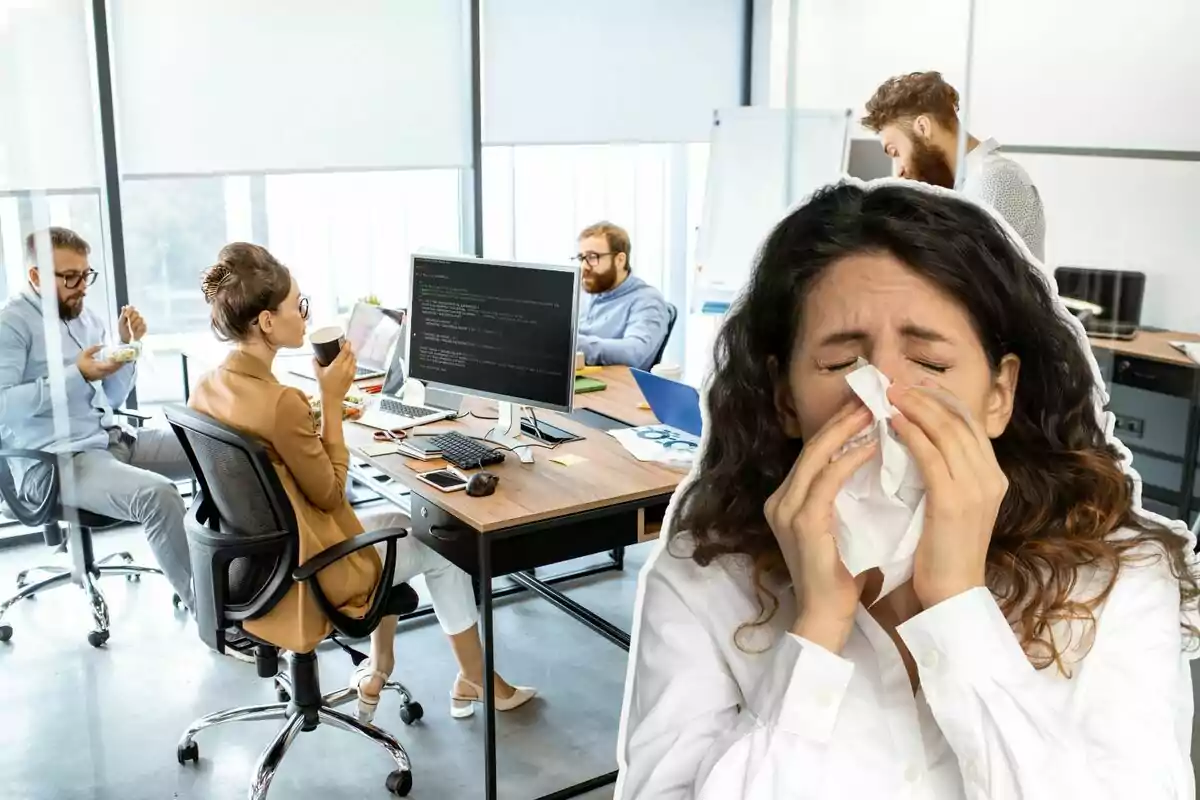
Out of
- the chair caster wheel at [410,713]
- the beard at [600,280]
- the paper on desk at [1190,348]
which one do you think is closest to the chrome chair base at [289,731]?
the chair caster wheel at [410,713]

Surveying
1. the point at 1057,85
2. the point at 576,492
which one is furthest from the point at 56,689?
the point at 1057,85

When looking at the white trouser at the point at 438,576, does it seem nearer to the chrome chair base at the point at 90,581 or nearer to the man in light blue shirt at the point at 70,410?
the man in light blue shirt at the point at 70,410

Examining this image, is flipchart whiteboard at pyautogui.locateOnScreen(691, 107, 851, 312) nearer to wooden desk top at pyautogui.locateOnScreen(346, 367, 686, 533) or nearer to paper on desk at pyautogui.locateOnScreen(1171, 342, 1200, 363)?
paper on desk at pyautogui.locateOnScreen(1171, 342, 1200, 363)

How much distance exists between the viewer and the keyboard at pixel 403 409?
3355mm

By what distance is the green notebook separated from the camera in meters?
3.68

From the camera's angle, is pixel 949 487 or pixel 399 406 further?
pixel 399 406

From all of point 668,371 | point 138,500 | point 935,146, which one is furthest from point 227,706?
point 935,146

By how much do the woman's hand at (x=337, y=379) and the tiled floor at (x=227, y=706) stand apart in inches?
34.8

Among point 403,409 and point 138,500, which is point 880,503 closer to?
point 403,409

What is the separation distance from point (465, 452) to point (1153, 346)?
2296 mm

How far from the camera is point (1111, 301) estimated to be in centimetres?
386

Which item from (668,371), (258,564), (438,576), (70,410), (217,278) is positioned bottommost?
(438,576)

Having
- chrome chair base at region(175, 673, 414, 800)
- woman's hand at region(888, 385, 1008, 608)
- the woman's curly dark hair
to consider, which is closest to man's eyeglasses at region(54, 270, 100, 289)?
chrome chair base at region(175, 673, 414, 800)

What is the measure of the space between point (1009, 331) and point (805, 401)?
0.20 metres
